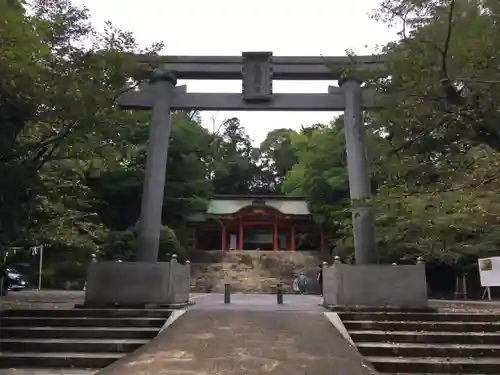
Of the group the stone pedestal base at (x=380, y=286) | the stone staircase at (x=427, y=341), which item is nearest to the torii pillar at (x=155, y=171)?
the stone pedestal base at (x=380, y=286)

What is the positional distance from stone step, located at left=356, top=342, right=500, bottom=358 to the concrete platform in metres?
0.44

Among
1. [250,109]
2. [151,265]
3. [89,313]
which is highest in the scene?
[250,109]

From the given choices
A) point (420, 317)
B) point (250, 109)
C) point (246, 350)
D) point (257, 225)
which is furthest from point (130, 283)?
point (257, 225)

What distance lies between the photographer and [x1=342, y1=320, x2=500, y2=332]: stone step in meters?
8.77

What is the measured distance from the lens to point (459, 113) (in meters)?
6.53

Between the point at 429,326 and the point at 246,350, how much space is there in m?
3.49

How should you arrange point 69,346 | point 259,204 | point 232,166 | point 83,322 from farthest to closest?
point 232,166, point 259,204, point 83,322, point 69,346

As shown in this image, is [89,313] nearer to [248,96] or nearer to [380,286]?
[380,286]

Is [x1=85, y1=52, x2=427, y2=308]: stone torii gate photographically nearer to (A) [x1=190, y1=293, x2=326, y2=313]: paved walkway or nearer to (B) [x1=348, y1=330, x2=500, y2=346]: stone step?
(A) [x1=190, y1=293, x2=326, y2=313]: paved walkway

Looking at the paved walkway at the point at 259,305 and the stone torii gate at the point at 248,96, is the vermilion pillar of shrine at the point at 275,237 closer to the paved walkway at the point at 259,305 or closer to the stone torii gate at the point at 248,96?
the paved walkway at the point at 259,305

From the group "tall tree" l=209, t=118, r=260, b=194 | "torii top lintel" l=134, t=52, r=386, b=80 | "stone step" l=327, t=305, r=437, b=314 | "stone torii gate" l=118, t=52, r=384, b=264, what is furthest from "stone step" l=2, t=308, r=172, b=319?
"tall tree" l=209, t=118, r=260, b=194

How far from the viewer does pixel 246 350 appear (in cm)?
725

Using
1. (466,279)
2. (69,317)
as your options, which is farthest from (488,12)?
(466,279)

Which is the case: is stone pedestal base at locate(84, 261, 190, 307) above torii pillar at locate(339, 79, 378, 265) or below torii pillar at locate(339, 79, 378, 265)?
below
